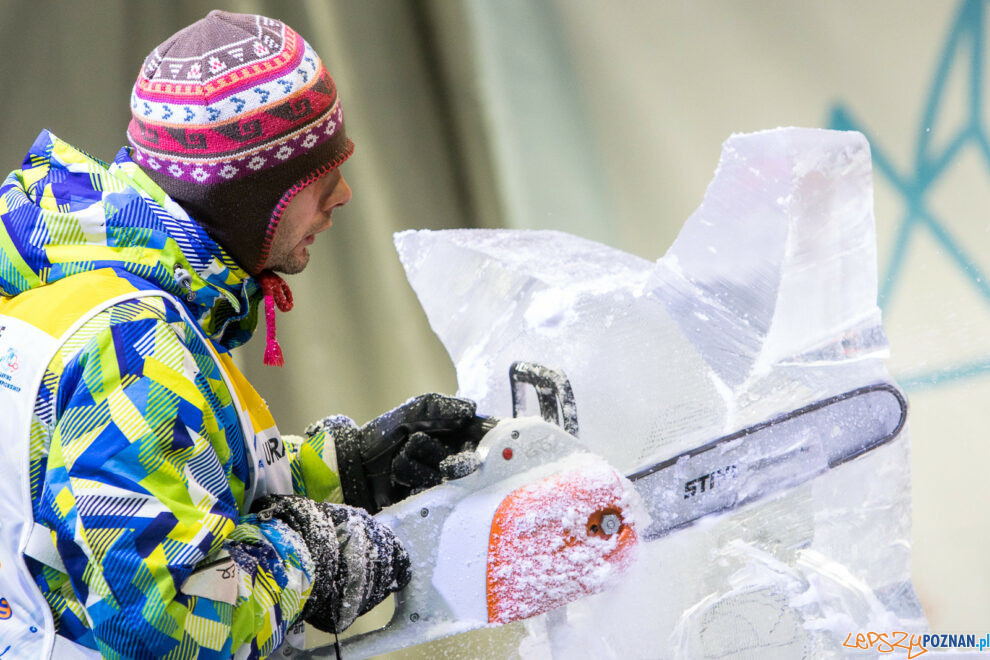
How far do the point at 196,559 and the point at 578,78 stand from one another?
2.05 metres

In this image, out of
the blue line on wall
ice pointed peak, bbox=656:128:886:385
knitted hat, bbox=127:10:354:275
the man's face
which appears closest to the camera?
knitted hat, bbox=127:10:354:275

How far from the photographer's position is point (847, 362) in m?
2.00

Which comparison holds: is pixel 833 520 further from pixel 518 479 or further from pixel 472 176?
pixel 472 176

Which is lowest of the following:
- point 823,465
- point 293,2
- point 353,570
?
point 823,465

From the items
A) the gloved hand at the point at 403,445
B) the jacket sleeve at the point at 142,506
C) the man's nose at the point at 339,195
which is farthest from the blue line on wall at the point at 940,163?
the jacket sleeve at the point at 142,506

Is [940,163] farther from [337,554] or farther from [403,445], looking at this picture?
[337,554]

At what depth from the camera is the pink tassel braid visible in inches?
64.7

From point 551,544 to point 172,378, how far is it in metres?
0.74

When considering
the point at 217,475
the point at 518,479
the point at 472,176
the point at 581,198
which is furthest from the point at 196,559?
the point at 472,176

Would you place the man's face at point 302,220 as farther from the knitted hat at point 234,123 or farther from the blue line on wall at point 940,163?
the blue line on wall at point 940,163

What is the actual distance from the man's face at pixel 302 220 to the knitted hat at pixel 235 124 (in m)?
0.03

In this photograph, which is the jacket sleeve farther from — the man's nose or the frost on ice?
the frost on ice

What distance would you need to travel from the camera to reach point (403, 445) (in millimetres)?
1926


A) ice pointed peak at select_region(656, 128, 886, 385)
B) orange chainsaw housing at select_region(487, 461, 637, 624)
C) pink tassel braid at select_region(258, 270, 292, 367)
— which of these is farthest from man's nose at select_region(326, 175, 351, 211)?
ice pointed peak at select_region(656, 128, 886, 385)
